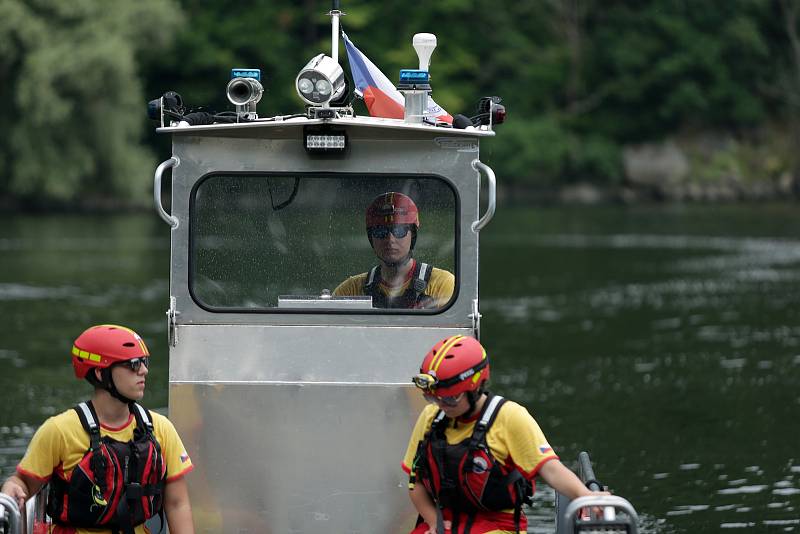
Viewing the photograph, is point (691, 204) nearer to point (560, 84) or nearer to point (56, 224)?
point (560, 84)

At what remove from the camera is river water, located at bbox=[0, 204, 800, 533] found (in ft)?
42.5

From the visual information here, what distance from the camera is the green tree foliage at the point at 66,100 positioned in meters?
47.5

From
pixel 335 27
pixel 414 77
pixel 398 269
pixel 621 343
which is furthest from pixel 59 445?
pixel 621 343

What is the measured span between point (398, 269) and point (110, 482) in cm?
179

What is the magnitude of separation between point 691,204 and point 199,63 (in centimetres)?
1987

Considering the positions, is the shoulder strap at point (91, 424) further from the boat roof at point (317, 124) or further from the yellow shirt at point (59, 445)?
the boat roof at point (317, 124)

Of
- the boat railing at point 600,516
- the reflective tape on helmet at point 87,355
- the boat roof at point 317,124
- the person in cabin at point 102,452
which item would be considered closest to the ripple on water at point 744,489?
the boat roof at point 317,124

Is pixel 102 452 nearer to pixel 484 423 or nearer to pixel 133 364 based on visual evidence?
pixel 133 364

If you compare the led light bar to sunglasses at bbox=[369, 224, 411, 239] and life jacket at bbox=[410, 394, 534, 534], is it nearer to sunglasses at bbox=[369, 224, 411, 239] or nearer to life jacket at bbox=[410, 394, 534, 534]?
sunglasses at bbox=[369, 224, 411, 239]

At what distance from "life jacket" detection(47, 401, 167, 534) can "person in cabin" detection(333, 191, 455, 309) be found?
1410 millimetres

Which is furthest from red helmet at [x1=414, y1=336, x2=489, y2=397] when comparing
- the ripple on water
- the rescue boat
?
the ripple on water

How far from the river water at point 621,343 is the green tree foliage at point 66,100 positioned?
6.86 m

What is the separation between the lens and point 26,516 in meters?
6.34

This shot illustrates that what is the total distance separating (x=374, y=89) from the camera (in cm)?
814
